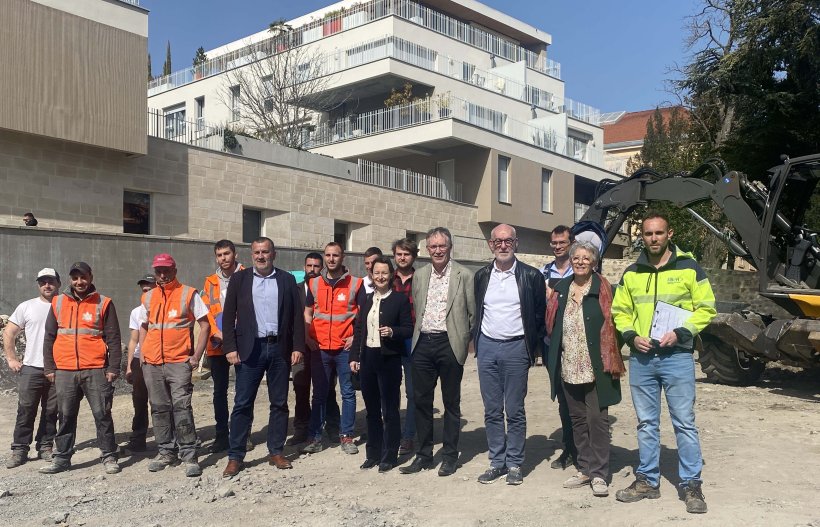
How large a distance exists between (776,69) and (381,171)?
1383cm

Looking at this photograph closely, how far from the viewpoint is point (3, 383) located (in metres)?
10.8

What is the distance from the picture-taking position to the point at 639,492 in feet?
17.7

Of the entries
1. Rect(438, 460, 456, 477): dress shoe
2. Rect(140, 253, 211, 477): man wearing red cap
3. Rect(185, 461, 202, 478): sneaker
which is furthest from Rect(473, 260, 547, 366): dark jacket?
Rect(185, 461, 202, 478): sneaker

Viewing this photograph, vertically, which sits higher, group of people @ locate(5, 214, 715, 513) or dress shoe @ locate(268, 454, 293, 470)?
group of people @ locate(5, 214, 715, 513)

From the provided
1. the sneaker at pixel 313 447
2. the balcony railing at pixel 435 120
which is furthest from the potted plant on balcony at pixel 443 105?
the sneaker at pixel 313 447

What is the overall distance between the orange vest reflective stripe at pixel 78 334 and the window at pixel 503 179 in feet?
84.7

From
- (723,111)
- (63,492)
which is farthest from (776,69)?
(63,492)

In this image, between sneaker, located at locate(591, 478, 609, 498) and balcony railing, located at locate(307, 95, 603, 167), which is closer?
sneaker, located at locate(591, 478, 609, 498)

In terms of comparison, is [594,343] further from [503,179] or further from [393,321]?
[503,179]

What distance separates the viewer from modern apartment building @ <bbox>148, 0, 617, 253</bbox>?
2991 cm

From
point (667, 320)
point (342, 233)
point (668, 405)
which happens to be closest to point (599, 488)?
point (668, 405)

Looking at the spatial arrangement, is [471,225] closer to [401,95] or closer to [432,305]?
[401,95]

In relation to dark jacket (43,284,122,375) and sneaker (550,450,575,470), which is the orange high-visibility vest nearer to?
dark jacket (43,284,122,375)

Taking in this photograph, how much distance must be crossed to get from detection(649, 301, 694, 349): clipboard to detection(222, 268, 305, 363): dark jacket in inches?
119
